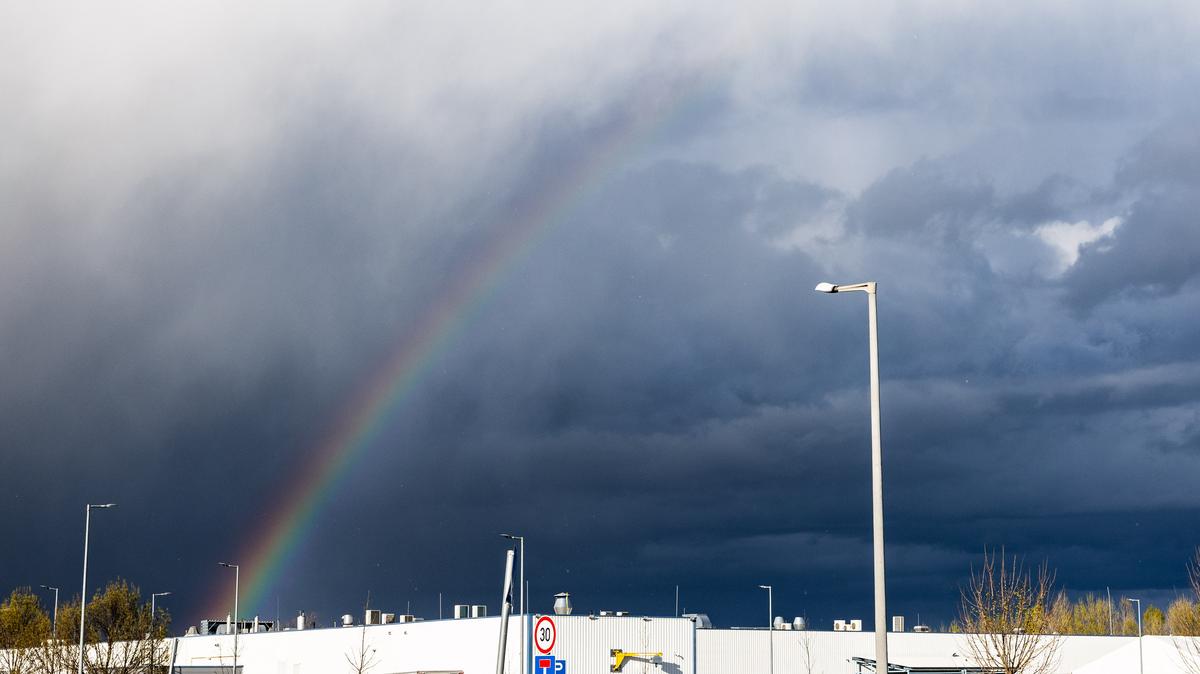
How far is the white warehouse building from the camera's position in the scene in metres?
89.4

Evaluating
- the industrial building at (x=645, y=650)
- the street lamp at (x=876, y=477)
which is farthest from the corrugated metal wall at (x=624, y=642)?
the street lamp at (x=876, y=477)

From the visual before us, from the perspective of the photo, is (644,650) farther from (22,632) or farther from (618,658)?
(22,632)

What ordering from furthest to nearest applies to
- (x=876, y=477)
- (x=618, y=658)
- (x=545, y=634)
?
(x=618, y=658) → (x=545, y=634) → (x=876, y=477)

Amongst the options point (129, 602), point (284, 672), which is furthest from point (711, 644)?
point (129, 602)

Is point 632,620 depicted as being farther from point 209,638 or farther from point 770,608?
point 209,638

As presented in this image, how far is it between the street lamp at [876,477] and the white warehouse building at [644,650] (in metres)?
54.7

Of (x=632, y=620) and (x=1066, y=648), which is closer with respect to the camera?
(x=632, y=620)

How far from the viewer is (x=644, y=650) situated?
92.2m

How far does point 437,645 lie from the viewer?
Result: 9575 cm

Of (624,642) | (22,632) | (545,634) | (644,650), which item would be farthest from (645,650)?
(22,632)

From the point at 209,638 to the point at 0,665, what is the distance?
1955cm

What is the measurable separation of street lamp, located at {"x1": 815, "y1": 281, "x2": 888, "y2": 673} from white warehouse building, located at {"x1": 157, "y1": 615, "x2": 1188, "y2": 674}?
180 feet

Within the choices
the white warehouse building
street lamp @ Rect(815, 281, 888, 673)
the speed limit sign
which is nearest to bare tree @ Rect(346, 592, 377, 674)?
the white warehouse building

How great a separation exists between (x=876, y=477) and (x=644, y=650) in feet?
212
